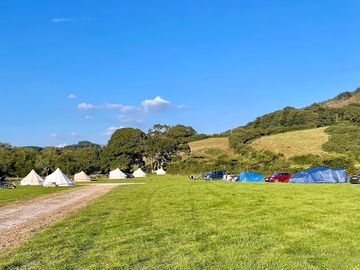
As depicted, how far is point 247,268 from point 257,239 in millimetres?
3124

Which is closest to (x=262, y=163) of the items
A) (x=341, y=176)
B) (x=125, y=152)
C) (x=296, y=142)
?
(x=296, y=142)

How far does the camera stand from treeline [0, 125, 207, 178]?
11962 centimetres

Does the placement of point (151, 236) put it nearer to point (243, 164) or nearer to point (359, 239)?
point (359, 239)

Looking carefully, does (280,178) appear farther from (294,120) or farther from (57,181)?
(294,120)

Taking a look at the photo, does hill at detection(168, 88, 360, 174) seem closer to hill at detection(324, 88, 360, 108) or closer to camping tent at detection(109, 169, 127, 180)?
camping tent at detection(109, 169, 127, 180)

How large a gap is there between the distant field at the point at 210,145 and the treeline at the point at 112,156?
127 inches

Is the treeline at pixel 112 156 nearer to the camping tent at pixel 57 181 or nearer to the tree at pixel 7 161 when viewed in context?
the tree at pixel 7 161

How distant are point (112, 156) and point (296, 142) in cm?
5159

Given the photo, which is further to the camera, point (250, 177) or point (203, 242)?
point (250, 177)

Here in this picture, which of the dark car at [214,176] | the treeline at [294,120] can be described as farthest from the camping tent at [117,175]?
the dark car at [214,176]

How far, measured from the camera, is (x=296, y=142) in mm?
98625

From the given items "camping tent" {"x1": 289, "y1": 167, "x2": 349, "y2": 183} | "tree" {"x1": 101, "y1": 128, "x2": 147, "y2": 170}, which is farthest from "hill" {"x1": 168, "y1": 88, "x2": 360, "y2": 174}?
"tree" {"x1": 101, "y1": 128, "x2": 147, "y2": 170}

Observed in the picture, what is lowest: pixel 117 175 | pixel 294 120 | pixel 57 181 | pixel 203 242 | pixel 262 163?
pixel 203 242

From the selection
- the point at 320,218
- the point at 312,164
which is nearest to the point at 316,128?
the point at 312,164
